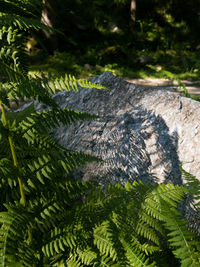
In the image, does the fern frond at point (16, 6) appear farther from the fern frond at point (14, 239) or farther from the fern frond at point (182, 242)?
the fern frond at point (182, 242)

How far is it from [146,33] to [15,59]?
10844mm

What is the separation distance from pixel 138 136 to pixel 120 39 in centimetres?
931

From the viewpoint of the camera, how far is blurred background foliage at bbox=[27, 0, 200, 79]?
843 cm

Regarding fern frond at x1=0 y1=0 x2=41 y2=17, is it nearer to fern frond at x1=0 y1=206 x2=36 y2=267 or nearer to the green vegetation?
the green vegetation

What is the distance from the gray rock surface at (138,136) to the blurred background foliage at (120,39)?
5.57 m

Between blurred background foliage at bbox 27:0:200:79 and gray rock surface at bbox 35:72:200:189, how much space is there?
5571 mm

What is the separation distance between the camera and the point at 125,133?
2.26m

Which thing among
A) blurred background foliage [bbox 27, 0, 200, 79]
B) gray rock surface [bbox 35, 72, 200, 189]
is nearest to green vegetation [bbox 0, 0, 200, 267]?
gray rock surface [bbox 35, 72, 200, 189]

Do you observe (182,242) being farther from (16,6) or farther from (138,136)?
(16,6)

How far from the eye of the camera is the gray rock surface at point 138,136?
1.97 meters

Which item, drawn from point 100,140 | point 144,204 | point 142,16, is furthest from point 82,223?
point 142,16

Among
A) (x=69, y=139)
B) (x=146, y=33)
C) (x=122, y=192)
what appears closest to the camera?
(x=122, y=192)

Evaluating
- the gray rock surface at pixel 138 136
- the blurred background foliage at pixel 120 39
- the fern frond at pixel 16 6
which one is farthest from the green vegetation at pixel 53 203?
the blurred background foliage at pixel 120 39

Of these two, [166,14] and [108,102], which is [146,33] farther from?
[108,102]
